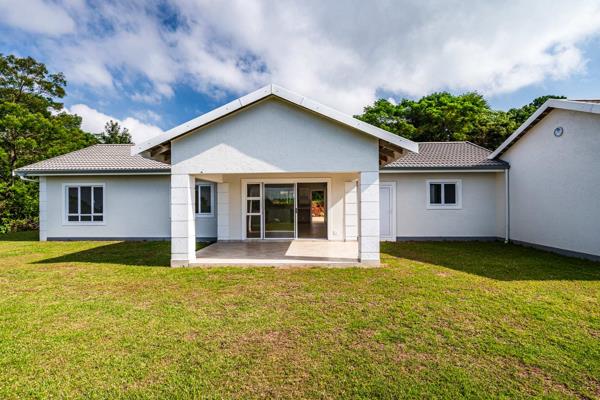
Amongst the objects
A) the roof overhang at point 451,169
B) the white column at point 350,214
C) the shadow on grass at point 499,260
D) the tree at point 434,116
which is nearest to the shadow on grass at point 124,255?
the white column at point 350,214

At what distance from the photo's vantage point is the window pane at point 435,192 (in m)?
13.5

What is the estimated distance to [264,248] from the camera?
38.1 feet

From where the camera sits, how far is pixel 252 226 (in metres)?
13.9

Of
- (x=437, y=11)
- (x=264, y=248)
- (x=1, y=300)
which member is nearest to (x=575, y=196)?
(x=437, y=11)

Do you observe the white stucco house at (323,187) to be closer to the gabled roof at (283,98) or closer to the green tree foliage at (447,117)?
the gabled roof at (283,98)

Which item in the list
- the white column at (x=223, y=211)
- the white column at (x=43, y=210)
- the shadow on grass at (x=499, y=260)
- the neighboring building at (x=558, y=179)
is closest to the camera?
the shadow on grass at (x=499, y=260)

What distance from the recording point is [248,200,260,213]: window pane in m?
13.9

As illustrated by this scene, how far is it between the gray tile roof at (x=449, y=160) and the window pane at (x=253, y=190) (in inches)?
231

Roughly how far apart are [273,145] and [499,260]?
802 centimetres

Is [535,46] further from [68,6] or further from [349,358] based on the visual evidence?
[68,6]

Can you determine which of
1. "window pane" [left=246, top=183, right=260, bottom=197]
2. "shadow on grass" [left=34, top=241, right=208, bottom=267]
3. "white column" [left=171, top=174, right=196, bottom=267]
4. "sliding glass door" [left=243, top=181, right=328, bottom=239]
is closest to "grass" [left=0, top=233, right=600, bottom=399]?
"white column" [left=171, top=174, right=196, bottom=267]

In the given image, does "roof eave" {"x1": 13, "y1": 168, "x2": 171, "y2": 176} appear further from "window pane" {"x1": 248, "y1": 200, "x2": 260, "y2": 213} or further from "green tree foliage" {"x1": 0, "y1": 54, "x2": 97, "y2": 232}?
"green tree foliage" {"x1": 0, "y1": 54, "x2": 97, "y2": 232}

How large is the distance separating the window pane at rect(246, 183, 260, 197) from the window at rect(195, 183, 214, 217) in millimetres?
1965

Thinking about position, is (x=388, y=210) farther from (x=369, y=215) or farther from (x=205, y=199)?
(x=205, y=199)
